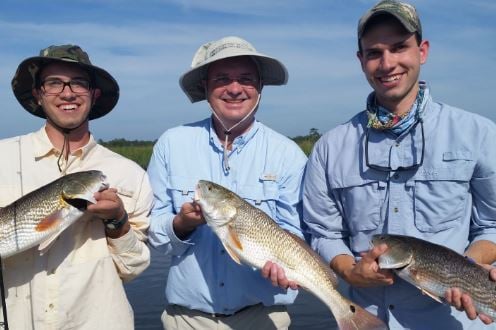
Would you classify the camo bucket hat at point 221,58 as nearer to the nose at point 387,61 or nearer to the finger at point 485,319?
the nose at point 387,61

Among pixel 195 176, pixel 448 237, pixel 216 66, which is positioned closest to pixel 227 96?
pixel 216 66

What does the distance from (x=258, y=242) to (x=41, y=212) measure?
1752mm

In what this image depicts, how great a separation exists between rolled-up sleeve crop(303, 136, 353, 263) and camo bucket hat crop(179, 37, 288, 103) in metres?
0.94

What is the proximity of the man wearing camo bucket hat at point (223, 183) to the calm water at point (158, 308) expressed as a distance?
22.7 feet

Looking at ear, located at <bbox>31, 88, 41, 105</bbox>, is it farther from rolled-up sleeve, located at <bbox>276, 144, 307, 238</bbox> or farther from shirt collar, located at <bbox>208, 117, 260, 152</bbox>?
rolled-up sleeve, located at <bbox>276, 144, 307, 238</bbox>

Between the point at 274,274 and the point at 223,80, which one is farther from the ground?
the point at 223,80

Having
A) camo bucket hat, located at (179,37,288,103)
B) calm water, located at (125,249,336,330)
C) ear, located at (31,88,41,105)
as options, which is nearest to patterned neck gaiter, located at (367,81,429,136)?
camo bucket hat, located at (179,37,288,103)

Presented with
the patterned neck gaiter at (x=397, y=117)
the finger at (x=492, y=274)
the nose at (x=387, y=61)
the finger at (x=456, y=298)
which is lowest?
the finger at (x=456, y=298)

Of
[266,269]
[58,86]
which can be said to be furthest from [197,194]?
[58,86]

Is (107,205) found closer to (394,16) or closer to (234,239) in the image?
(234,239)

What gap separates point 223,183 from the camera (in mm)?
4918

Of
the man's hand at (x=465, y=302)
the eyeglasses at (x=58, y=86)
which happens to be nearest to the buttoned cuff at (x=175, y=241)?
the eyeglasses at (x=58, y=86)

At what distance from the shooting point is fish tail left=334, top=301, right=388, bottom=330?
13.4ft

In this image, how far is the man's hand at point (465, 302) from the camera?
150 inches
